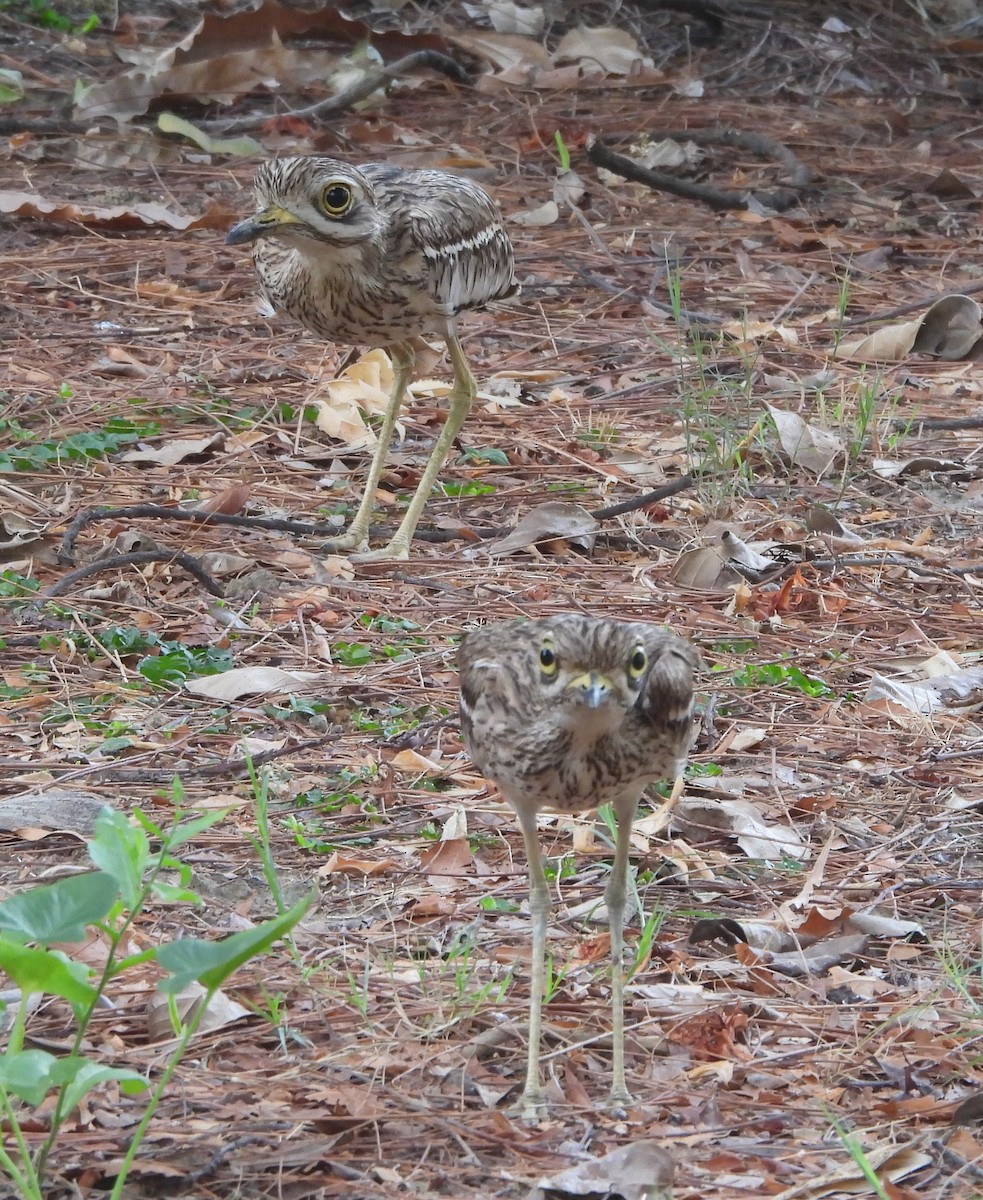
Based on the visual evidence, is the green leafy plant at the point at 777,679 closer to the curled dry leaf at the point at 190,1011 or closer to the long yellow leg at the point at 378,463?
the long yellow leg at the point at 378,463

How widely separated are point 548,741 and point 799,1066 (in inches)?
31.2

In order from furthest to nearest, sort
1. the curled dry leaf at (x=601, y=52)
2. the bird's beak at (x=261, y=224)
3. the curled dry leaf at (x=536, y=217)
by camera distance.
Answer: the curled dry leaf at (x=601, y=52) → the curled dry leaf at (x=536, y=217) → the bird's beak at (x=261, y=224)

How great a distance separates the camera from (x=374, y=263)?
5.76 metres

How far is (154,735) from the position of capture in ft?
14.4

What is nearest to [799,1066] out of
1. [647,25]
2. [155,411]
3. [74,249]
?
[155,411]

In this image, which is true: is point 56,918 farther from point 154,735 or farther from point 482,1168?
point 154,735

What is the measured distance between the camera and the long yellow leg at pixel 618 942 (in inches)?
121

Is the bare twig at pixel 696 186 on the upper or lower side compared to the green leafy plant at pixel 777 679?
lower

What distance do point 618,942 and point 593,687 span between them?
0.60 meters

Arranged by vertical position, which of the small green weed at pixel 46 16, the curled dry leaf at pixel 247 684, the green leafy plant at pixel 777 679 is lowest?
the small green weed at pixel 46 16

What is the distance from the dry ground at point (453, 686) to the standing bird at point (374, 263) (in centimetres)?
38

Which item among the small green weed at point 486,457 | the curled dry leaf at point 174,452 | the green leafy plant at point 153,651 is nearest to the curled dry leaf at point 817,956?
the green leafy plant at point 153,651

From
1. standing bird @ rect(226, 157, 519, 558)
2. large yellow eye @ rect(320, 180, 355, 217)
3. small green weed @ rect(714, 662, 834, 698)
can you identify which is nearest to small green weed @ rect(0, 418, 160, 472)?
standing bird @ rect(226, 157, 519, 558)

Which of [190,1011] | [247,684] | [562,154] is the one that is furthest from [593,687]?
[562,154]
